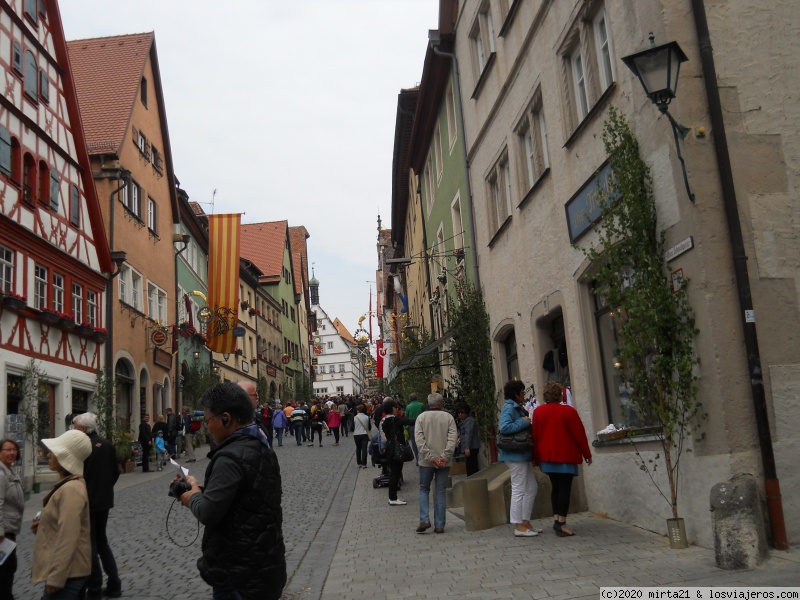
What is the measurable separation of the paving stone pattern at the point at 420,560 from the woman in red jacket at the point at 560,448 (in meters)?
0.35

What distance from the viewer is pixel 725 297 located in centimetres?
757

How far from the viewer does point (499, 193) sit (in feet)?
50.4

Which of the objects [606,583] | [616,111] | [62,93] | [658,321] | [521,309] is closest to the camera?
[606,583]

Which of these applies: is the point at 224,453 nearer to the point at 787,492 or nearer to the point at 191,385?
the point at 787,492

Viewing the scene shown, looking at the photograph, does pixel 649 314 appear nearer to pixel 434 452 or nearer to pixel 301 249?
pixel 434 452

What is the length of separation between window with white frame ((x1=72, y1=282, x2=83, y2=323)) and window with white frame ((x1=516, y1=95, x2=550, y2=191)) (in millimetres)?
14510

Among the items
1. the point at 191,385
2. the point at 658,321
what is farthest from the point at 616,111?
the point at 191,385

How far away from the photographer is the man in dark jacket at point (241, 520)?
3.94 metres

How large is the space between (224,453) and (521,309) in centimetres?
1011

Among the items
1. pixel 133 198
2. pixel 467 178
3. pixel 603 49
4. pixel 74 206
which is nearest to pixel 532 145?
pixel 603 49

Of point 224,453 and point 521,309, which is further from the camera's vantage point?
point 521,309

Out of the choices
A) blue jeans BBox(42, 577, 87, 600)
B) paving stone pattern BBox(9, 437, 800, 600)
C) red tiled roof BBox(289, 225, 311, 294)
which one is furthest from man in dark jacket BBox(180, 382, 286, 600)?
red tiled roof BBox(289, 225, 311, 294)

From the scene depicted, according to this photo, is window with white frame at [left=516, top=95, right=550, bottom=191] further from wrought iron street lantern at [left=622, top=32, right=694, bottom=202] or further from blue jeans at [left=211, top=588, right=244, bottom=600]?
blue jeans at [left=211, top=588, right=244, bottom=600]

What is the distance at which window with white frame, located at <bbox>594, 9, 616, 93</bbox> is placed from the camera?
9761 millimetres
